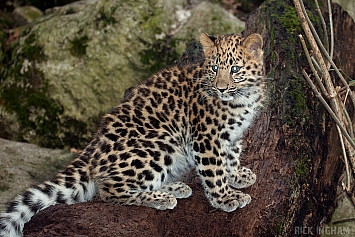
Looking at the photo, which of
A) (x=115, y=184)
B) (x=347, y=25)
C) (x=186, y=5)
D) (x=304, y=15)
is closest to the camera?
(x=304, y=15)

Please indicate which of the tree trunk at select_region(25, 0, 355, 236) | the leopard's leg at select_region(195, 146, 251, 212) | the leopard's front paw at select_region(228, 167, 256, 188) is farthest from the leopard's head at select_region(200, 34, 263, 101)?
the leopard's front paw at select_region(228, 167, 256, 188)

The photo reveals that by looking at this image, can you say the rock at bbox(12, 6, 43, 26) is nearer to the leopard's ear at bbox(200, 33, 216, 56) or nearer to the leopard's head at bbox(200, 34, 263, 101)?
the leopard's ear at bbox(200, 33, 216, 56)

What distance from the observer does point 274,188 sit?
6.07 m

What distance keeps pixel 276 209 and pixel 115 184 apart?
5.82 ft

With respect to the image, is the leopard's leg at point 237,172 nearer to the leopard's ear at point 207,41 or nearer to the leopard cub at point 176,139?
the leopard cub at point 176,139

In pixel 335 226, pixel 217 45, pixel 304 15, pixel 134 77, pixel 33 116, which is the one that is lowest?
pixel 335 226

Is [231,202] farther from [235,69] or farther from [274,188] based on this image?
[235,69]

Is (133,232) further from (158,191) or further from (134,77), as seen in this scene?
(134,77)

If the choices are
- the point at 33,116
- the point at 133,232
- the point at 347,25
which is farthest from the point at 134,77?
the point at 133,232

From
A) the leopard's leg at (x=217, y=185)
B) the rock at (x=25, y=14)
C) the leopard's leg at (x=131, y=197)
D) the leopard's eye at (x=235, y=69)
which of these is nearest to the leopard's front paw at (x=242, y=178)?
the leopard's leg at (x=217, y=185)

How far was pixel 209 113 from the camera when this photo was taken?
243 inches

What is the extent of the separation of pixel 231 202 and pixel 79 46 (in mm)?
5992

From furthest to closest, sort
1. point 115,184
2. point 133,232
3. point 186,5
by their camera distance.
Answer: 1. point 186,5
2. point 115,184
3. point 133,232

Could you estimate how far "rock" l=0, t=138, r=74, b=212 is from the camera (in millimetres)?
7949
